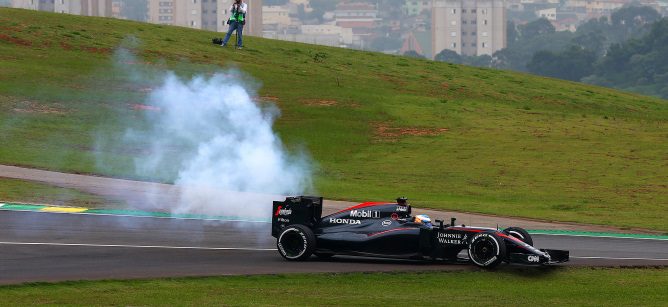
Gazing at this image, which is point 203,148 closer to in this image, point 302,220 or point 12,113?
point 12,113

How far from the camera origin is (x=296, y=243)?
28.5 meters

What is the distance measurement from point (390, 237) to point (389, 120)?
31729mm

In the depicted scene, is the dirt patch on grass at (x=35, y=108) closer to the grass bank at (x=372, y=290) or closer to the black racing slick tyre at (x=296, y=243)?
the black racing slick tyre at (x=296, y=243)

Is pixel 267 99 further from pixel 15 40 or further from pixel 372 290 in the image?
pixel 372 290

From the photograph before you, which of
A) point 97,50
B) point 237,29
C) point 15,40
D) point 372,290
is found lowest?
point 372,290

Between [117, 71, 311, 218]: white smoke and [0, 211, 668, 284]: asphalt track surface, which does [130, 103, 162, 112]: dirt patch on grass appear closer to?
[117, 71, 311, 218]: white smoke

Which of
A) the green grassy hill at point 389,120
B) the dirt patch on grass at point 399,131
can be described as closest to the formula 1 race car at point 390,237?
the green grassy hill at point 389,120

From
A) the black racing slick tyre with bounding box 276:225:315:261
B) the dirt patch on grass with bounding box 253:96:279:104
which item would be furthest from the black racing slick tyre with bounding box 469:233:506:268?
the dirt patch on grass with bounding box 253:96:279:104

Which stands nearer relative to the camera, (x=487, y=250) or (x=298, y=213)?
(x=487, y=250)

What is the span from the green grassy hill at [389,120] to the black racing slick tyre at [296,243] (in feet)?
40.2

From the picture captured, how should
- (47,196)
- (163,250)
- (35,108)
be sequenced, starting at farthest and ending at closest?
1. (35,108)
2. (47,196)
3. (163,250)

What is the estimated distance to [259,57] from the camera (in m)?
72.1

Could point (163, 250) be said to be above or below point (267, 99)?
below

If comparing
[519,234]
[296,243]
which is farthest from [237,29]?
[519,234]
